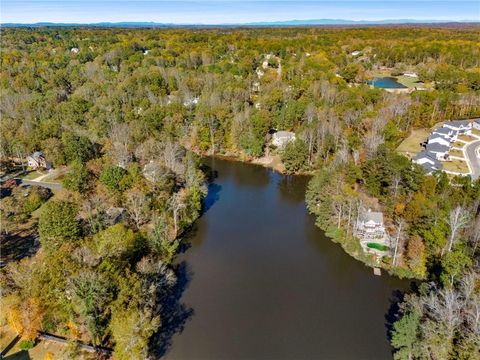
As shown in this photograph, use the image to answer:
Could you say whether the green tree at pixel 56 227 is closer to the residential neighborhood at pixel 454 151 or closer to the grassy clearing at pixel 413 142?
the residential neighborhood at pixel 454 151

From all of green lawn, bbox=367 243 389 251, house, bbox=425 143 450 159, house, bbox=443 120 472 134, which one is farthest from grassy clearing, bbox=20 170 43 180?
house, bbox=443 120 472 134

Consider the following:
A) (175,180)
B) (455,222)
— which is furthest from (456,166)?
(175,180)

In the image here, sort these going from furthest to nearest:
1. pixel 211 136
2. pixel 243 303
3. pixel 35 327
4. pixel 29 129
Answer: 1. pixel 211 136
2. pixel 29 129
3. pixel 243 303
4. pixel 35 327

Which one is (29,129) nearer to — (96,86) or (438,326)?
(96,86)

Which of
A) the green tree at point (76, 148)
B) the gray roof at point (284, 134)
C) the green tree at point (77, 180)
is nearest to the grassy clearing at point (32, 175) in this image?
the green tree at point (76, 148)

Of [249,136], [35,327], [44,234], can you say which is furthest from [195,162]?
[35,327]

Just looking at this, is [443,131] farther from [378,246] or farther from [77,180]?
[77,180]
